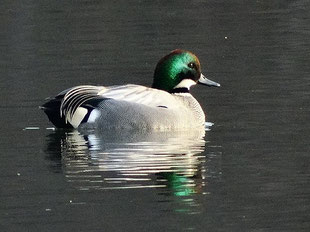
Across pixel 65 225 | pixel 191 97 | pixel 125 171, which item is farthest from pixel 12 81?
pixel 65 225

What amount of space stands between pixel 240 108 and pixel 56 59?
13.5ft

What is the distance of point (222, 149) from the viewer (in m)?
12.7

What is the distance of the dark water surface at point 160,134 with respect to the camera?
10383 mm

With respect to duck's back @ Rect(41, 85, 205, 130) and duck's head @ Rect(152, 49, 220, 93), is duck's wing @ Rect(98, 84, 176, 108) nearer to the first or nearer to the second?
duck's back @ Rect(41, 85, 205, 130)

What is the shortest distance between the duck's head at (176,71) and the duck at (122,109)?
1.00ft

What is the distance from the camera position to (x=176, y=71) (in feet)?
48.9

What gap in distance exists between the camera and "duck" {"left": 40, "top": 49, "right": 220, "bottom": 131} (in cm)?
1415

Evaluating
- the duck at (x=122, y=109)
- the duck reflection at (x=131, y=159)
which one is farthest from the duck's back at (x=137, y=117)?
the duck reflection at (x=131, y=159)

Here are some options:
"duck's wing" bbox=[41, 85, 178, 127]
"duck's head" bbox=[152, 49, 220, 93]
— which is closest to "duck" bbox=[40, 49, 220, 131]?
"duck's wing" bbox=[41, 85, 178, 127]

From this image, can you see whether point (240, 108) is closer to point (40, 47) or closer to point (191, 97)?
point (191, 97)

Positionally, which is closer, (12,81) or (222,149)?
(222,149)

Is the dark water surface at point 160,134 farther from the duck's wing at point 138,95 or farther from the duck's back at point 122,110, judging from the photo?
the duck's wing at point 138,95

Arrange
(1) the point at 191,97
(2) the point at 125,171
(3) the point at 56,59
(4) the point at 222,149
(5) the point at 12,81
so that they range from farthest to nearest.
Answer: (3) the point at 56,59
(5) the point at 12,81
(1) the point at 191,97
(4) the point at 222,149
(2) the point at 125,171

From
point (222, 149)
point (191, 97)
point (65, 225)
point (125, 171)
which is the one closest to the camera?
point (65, 225)
